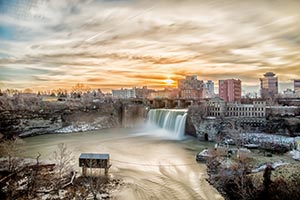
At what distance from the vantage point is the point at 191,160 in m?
4.11

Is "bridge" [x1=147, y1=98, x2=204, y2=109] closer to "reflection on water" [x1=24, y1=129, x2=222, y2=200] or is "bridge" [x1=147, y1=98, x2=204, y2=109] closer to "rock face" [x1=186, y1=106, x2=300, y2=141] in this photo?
"rock face" [x1=186, y1=106, x2=300, y2=141]

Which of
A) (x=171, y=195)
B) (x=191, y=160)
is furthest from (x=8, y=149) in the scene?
(x=191, y=160)

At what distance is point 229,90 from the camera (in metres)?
8.63

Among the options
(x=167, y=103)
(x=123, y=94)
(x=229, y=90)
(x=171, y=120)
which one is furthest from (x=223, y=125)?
(x=123, y=94)

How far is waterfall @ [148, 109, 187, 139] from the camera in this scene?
261 inches

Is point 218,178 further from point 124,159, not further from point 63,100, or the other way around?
point 63,100

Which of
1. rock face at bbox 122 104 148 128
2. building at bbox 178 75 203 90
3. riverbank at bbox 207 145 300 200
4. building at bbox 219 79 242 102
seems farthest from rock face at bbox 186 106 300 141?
building at bbox 178 75 203 90

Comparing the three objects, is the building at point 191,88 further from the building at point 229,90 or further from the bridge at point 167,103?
the building at point 229,90

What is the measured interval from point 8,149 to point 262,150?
3856 mm

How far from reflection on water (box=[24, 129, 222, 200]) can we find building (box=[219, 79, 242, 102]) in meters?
3.00

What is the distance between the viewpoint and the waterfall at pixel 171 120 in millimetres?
6639

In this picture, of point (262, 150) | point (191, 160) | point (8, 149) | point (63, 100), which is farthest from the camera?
point (63, 100)

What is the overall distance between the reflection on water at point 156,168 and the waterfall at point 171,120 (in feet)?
2.27

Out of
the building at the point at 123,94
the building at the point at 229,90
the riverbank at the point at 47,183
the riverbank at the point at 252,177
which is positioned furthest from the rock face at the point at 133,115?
the riverbank at the point at 47,183
